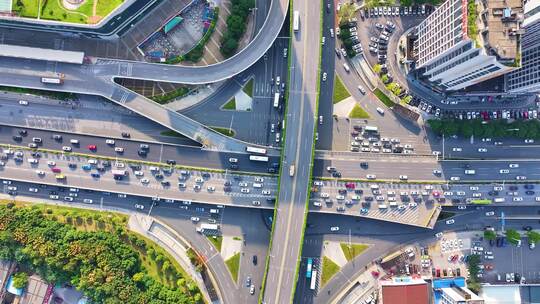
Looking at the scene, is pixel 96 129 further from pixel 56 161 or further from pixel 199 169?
pixel 199 169

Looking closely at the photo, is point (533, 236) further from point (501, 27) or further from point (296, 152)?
point (296, 152)

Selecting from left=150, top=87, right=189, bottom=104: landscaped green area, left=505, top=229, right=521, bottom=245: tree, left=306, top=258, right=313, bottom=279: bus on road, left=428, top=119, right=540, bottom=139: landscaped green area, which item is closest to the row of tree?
left=150, top=87, right=189, bottom=104: landscaped green area

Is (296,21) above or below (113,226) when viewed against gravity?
above

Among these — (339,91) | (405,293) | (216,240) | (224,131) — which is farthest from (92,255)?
(405,293)

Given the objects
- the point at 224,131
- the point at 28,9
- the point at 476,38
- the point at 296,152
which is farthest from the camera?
the point at 224,131

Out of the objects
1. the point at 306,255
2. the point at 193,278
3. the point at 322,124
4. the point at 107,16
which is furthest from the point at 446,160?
the point at 107,16

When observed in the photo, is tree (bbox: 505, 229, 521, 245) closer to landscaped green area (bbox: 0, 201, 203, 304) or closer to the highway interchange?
the highway interchange
